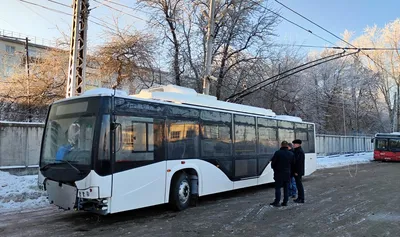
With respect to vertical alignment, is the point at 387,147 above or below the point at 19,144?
below

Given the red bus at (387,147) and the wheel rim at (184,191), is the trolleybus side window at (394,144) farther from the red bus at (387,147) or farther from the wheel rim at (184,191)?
the wheel rim at (184,191)

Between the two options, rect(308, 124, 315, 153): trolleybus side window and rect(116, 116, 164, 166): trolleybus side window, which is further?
rect(308, 124, 315, 153): trolleybus side window

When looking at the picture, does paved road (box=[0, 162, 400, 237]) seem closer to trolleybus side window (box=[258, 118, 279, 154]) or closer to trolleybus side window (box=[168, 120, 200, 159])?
trolleybus side window (box=[168, 120, 200, 159])

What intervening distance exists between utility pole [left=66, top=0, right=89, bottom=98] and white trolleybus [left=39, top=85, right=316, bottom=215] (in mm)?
5277

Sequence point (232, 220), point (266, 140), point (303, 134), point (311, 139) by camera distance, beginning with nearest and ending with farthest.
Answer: point (232, 220) < point (266, 140) < point (303, 134) < point (311, 139)

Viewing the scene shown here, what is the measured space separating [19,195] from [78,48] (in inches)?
253

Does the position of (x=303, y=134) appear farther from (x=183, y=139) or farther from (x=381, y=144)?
(x=381, y=144)

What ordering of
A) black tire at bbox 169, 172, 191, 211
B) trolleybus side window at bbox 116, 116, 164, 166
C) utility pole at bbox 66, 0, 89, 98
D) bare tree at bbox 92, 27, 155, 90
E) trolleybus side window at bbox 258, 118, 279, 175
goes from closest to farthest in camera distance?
trolleybus side window at bbox 116, 116, 164, 166
black tire at bbox 169, 172, 191, 211
trolleybus side window at bbox 258, 118, 279, 175
utility pole at bbox 66, 0, 89, 98
bare tree at bbox 92, 27, 155, 90

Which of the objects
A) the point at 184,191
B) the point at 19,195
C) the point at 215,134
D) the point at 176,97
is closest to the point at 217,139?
the point at 215,134

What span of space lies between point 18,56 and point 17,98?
8903 mm

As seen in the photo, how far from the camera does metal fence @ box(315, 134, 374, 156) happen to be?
111 feet

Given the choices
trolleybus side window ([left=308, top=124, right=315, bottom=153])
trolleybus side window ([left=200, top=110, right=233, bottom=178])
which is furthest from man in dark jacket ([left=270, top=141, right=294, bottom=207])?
trolleybus side window ([left=308, top=124, right=315, bottom=153])

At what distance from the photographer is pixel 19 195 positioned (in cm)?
959

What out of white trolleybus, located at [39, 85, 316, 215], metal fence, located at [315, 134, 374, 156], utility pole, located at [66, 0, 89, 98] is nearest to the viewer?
white trolleybus, located at [39, 85, 316, 215]
